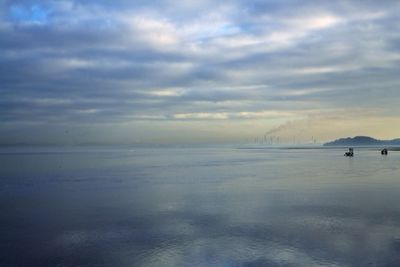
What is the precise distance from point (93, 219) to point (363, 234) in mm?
10631

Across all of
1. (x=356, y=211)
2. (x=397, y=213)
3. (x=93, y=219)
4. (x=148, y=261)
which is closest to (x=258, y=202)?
(x=356, y=211)

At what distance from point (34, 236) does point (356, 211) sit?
1359 cm

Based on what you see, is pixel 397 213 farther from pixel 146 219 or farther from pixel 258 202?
pixel 146 219

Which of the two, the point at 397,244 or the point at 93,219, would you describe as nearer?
the point at 397,244

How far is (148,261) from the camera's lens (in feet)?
36.6

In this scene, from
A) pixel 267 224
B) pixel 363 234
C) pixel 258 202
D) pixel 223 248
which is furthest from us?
pixel 258 202

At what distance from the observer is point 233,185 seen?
29125mm

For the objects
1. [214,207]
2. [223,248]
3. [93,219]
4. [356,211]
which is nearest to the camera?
[223,248]

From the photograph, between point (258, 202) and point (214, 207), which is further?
point (258, 202)

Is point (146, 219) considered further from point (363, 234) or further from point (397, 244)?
point (397, 244)

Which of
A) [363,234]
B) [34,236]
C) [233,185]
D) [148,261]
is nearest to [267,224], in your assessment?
[363,234]

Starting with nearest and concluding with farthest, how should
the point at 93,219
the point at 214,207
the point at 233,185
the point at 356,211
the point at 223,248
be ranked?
1. the point at 223,248
2. the point at 93,219
3. the point at 356,211
4. the point at 214,207
5. the point at 233,185

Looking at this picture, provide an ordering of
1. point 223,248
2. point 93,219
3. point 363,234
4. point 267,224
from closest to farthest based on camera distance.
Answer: point 223,248 < point 363,234 < point 267,224 < point 93,219

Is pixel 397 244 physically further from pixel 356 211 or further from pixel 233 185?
pixel 233 185
